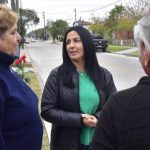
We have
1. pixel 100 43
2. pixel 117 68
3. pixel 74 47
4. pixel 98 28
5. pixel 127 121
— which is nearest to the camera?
pixel 127 121

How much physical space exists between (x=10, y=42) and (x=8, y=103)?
44 centimetres

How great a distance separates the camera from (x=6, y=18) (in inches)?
110

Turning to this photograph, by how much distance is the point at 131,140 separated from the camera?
1724 mm

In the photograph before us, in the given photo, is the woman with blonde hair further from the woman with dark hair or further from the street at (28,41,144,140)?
the street at (28,41,144,140)

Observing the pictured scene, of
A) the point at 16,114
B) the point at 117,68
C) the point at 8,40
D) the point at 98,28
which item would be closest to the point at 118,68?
the point at 117,68

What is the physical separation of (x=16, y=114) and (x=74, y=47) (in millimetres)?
1003

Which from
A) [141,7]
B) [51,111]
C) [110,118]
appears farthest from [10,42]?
[141,7]

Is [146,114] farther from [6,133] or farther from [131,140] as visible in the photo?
[6,133]

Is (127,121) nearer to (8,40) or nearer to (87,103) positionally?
(8,40)

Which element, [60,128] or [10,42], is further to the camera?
[60,128]

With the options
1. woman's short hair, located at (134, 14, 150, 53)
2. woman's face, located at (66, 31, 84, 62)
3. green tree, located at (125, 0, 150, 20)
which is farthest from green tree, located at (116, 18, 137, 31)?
woman's short hair, located at (134, 14, 150, 53)

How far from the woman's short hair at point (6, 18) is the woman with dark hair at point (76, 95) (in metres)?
0.76

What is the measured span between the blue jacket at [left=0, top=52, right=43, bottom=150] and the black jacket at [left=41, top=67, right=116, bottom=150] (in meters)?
0.43

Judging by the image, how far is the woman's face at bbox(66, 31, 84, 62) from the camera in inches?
139
